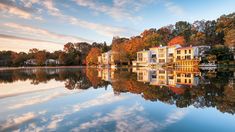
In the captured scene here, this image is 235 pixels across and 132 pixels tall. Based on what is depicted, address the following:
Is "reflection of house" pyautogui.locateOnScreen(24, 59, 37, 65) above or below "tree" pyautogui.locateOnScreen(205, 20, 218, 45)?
below

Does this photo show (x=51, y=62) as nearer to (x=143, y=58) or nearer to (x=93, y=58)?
(x=93, y=58)

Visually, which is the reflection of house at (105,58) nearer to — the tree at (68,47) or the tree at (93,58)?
the tree at (93,58)

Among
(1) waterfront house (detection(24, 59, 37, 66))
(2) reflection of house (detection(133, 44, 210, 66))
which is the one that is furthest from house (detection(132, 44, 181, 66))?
(1) waterfront house (detection(24, 59, 37, 66))

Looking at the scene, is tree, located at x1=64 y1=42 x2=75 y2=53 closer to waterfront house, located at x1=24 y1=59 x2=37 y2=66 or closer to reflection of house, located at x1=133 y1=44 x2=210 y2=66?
waterfront house, located at x1=24 y1=59 x2=37 y2=66

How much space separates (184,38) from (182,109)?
63328mm

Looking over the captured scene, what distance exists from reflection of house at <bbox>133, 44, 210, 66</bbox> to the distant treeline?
94.1 inches

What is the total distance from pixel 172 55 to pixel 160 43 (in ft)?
38.2

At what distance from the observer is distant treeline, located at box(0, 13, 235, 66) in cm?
4978

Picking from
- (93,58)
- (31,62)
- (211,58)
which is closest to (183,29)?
(93,58)

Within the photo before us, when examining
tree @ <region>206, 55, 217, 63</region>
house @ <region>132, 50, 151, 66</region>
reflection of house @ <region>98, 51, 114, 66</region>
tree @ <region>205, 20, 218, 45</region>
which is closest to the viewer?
tree @ <region>206, 55, 217, 63</region>

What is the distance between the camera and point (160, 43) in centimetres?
6625

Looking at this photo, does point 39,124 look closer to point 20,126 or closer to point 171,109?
point 20,126

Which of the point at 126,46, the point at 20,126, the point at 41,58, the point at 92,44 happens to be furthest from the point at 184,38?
the point at 20,126

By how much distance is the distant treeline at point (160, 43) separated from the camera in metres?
49.8
